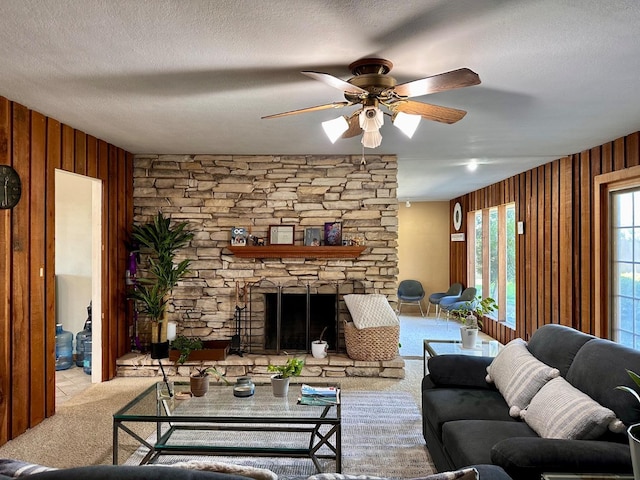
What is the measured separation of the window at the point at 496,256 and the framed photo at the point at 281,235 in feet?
12.0

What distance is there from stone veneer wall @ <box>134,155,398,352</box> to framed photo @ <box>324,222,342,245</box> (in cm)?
8

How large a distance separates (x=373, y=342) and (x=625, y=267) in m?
2.48

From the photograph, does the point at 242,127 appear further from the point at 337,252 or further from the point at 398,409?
the point at 398,409

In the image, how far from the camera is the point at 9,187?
131 inches

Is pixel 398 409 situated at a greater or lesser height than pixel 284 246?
lesser

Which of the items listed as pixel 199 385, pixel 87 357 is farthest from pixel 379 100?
pixel 87 357

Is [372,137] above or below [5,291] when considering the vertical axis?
above

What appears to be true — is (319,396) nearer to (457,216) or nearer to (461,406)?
(461,406)

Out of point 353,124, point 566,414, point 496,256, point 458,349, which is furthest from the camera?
point 496,256

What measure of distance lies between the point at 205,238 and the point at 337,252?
1.49 m


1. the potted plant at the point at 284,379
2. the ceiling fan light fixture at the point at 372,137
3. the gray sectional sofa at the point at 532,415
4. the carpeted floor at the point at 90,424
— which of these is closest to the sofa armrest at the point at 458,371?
the gray sectional sofa at the point at 532,415

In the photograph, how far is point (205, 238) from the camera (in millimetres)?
5410

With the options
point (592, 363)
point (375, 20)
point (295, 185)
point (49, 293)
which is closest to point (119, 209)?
point (49, 293)

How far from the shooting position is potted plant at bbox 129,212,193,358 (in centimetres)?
503
